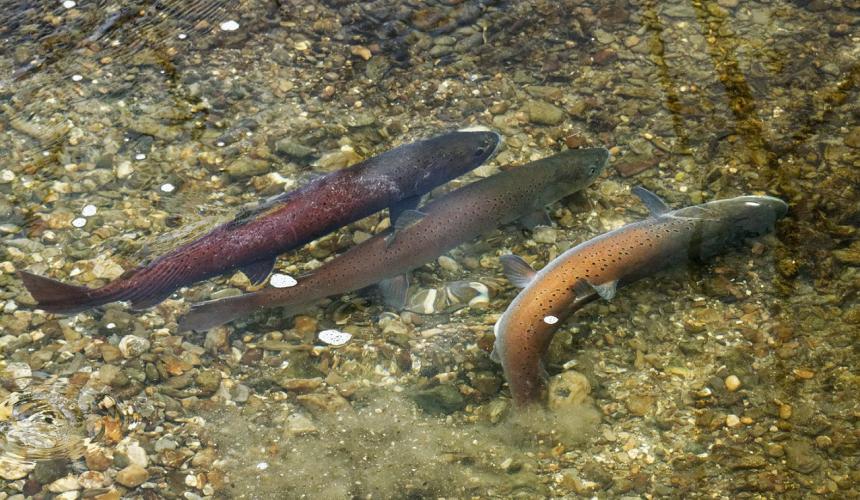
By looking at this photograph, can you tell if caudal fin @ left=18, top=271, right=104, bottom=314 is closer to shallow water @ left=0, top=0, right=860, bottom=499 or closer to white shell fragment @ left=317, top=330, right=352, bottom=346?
shallow water @ left=0, top=0, right=860, bottom=499

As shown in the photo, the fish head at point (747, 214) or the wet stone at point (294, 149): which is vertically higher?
the wet stone at point (294, 149)

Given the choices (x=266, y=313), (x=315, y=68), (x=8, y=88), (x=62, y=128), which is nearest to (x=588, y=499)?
(x=266, y=313)

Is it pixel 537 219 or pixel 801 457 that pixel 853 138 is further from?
pixel 801 457

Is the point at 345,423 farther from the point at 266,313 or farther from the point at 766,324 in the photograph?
the point at 766,324

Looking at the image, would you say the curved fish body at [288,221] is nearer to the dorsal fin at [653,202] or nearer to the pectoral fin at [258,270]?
the pectoral fin at [258,270]

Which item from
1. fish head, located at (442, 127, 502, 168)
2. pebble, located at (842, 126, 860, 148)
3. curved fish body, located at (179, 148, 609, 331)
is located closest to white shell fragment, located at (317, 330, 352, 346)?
curved fish body, located at (179, 148, 609, 331)

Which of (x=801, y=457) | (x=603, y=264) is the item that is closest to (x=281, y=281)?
(x=603, y=264)

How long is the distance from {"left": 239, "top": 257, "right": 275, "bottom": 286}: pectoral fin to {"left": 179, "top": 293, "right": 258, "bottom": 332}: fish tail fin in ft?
0.39

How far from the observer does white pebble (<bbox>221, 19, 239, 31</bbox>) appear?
21.8 feet

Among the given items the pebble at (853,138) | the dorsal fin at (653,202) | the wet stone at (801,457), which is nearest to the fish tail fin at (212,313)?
the dorsal fin at (653,202)

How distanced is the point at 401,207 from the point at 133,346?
6.07ft

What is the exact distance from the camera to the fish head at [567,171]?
16.8 ft

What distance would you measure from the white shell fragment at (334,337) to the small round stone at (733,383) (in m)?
2.24

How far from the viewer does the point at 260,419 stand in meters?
4.25
